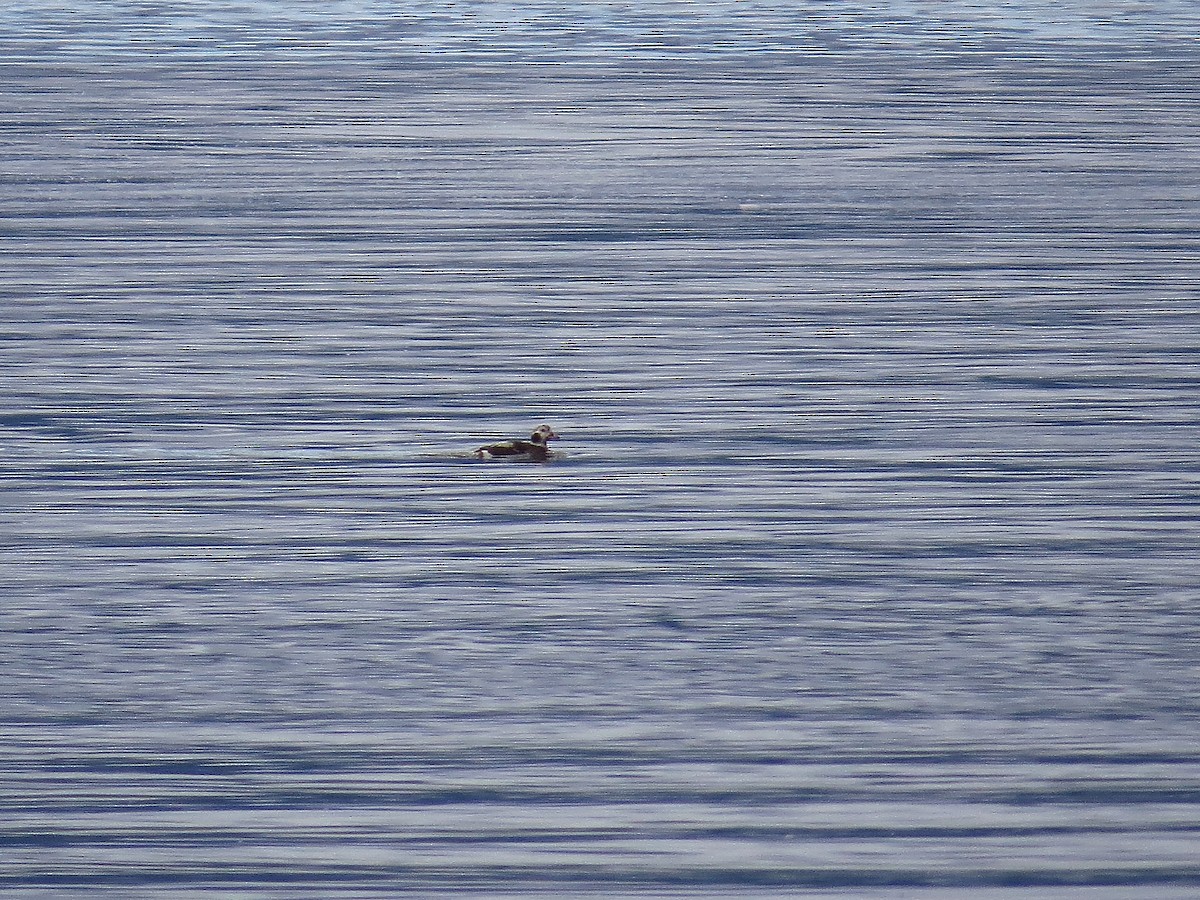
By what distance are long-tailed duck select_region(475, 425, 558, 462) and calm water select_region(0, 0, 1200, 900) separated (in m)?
0.07

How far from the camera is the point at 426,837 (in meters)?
4.38

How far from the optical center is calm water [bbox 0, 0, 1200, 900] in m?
4.44

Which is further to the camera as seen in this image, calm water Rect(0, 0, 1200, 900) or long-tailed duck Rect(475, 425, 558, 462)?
long-tailed duck Rect(475, 425, 558, 462)

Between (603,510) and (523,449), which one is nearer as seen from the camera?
(603,510)

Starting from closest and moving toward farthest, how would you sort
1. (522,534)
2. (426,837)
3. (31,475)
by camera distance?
(426,837) < (522,534) < (31,475)

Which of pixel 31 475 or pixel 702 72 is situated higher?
pixel 702 72

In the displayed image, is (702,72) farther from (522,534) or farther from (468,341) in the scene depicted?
(522,534)

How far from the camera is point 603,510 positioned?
6.27 meters

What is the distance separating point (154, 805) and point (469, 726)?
741mm

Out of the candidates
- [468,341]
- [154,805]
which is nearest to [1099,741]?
[154,805]

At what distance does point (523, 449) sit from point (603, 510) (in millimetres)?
442

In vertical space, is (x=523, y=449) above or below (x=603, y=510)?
above

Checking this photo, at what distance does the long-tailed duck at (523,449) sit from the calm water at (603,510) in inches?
2.6

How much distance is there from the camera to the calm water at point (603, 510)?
4.44m
